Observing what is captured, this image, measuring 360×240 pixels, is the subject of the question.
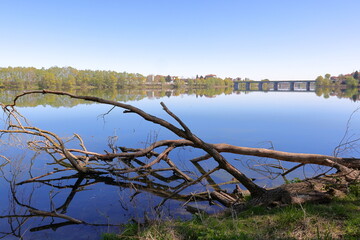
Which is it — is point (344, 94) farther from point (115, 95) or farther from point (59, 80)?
point (59, 80)

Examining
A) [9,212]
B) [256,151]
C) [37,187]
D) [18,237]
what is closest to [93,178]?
[37,187]

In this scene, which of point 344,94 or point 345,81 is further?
point 345,81

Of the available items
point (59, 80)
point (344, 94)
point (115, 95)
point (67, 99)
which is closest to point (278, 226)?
point (67, 99)

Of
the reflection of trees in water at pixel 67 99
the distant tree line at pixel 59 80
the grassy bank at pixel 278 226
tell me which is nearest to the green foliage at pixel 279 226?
the grassy bank at pixel 278 226

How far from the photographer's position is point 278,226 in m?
3.60

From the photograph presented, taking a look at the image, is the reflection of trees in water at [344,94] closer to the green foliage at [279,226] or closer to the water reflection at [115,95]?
the water reflection at [115,95]

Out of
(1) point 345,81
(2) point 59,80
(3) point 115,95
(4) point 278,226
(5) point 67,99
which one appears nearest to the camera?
(4) point 278,226

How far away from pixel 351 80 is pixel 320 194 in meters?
114

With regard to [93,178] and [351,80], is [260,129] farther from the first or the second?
[351,80]

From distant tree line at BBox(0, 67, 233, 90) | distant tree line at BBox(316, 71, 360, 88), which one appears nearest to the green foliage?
distant tree line at BBox(0, 67, 233, 90)

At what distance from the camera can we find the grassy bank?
329 centimetres

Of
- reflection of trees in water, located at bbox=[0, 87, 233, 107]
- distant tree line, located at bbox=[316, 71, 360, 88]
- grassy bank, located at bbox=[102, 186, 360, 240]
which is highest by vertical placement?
distant tree line, located at bbox=[316, 71, 360, 88]

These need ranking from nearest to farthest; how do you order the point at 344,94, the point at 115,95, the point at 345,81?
the point at 115,95 → the point at 344,94 → the point at 345,81

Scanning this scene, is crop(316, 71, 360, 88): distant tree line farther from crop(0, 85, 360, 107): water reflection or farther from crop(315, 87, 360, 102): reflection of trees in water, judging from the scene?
crop(315, 87, 360, 102): reflection of trees in water
